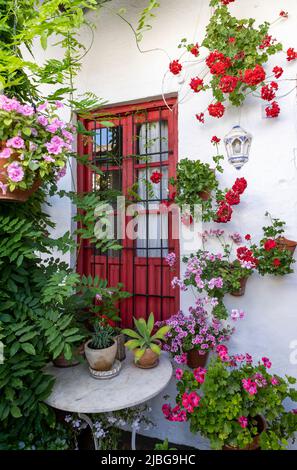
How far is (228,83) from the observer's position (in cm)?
177

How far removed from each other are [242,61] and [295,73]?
0.38 metres

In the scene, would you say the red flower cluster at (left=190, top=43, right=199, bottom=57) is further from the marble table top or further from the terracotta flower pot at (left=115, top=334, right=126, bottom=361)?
the marble table top

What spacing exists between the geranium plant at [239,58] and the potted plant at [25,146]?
3.62 ft

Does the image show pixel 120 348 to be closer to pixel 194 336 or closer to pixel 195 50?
pixel 194 336

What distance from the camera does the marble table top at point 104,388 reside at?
140cm

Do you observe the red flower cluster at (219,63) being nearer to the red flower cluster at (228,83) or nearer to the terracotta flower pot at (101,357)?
the red flower cluster at (228,83)

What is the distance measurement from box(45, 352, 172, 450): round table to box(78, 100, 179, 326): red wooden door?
622mm

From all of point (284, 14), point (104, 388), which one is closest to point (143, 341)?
point (104, 388)

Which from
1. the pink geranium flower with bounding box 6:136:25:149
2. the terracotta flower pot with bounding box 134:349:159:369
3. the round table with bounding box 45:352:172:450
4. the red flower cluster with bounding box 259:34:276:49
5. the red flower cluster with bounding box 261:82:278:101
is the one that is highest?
the red flower cluster with bounding box 259:34:276:49

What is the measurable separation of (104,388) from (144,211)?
1.38m

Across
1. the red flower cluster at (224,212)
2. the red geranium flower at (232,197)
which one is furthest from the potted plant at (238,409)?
the red geranium flower at (232,197)

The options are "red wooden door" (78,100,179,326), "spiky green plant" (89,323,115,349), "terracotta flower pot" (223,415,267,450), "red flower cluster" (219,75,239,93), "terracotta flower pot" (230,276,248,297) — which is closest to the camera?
"terracotta flower pot" (223,415,267,450)

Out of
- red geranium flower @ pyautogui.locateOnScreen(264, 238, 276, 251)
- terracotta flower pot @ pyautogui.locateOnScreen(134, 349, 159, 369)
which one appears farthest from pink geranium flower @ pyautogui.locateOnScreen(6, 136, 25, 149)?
red geranium flower @ pyautogui.locateOnScreen(264, 238, 276, 251)

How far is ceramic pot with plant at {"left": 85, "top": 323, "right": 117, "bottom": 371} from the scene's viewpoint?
159cm
